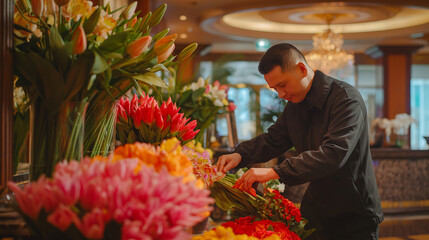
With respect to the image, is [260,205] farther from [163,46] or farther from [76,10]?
[76,10]

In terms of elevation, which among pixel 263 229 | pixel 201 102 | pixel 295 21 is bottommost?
pixel 263 229

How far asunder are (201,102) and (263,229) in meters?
1.23

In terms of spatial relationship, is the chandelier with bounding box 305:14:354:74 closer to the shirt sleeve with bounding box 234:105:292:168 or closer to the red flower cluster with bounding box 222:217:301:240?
the shirt sleeve with bounding box 234:105:292:168

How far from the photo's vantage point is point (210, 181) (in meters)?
1.20

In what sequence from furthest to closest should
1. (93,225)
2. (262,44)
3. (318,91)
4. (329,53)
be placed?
(262,44), (329,53), (318,91), (93,225)

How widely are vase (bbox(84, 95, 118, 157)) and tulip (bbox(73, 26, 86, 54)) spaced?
19cm

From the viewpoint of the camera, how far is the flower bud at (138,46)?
846mm

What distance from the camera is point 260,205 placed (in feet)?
4.09

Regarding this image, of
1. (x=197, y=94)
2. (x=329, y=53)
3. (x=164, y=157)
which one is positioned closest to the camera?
(x=164, y=157)

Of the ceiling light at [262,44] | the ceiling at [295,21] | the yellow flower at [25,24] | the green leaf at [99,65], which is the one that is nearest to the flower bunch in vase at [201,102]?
the yellow flower at [25,24]

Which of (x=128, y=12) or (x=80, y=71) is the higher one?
(x=128, y=12)

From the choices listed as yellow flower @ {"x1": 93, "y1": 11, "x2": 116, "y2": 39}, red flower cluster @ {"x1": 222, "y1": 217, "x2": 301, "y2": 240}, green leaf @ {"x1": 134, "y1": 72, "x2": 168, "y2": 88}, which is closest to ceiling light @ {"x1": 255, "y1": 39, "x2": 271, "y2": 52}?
red flower cluster @ {"x1": 222, "y1": 217, "x2": 301, "y2": 240}

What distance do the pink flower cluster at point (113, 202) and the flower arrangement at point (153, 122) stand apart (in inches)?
23.9

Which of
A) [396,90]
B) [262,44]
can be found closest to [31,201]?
[262,44]
